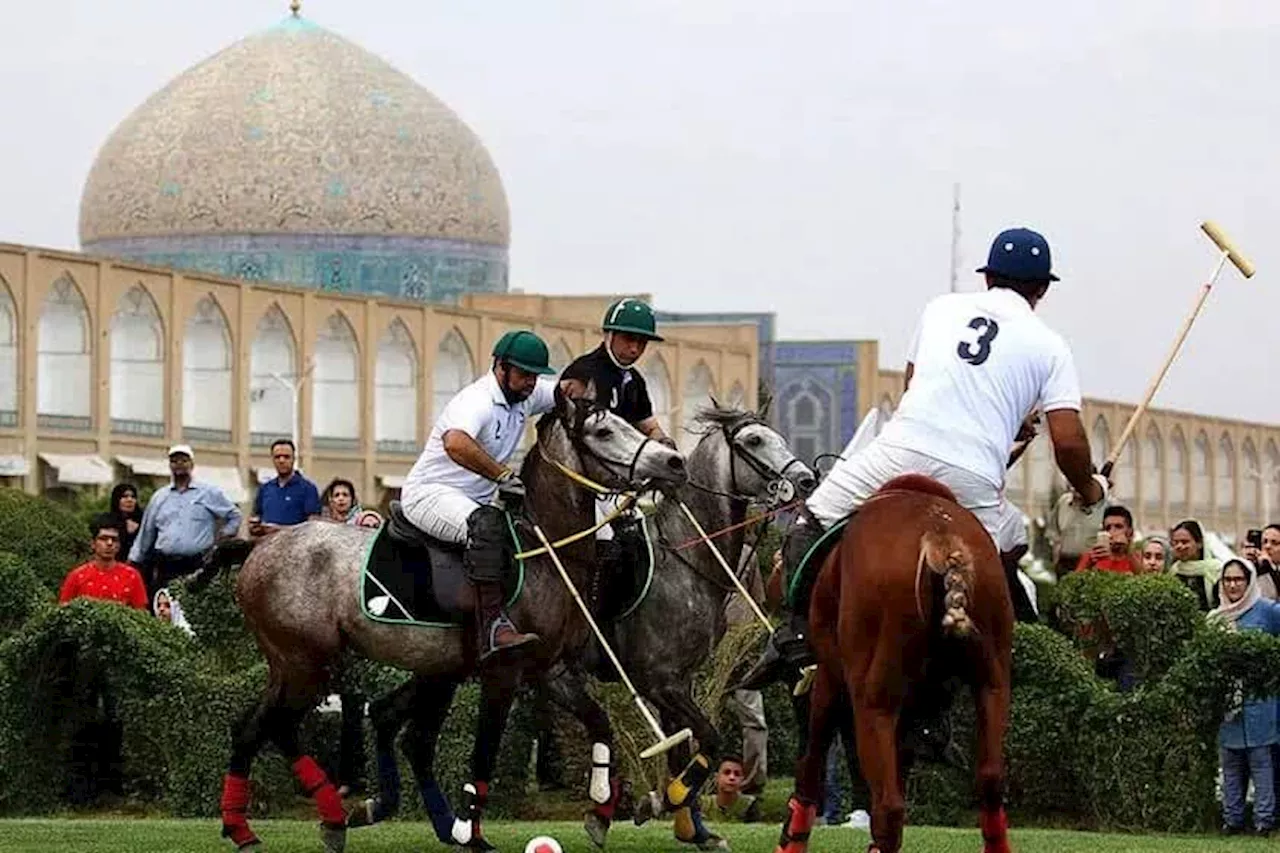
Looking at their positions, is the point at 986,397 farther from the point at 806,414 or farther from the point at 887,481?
the point at 806,414

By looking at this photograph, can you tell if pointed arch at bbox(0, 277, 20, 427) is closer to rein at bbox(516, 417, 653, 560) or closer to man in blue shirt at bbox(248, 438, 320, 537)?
man in blue shirt at bbox(248, 438, 320, 537)

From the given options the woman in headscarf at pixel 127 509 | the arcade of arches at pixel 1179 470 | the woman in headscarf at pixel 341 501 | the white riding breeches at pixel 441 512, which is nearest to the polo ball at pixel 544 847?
the white riding breeches at pixel 441 512

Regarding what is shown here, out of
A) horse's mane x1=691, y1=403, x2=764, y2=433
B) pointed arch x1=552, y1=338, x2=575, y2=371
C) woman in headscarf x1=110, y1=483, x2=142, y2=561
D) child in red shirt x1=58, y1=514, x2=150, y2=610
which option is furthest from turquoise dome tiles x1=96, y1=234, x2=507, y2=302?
horse's mane x1=691, y1=403, x2=764, y2=433

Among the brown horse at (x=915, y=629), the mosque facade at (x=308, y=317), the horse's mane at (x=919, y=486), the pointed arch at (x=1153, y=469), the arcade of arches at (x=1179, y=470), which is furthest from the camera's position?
the pointed arch at (x=1153, y=469)

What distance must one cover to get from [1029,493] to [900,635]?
8780cm

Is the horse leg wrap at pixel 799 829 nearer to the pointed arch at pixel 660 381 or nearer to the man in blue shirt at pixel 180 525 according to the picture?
the man in blue shirt at pixel 180 525

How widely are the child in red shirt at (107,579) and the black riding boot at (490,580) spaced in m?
6.13

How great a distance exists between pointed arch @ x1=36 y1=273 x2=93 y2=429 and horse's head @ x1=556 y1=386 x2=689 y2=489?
162 ft

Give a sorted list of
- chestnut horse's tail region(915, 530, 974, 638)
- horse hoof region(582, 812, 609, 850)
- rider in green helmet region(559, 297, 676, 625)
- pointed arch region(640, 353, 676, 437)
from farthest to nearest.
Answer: pointed arch region(640, 353, 676, 437) < rider in green helmet region(559, 297, 676, 625) < horse hoof region(582, 812, 609, 850) < chestnut horse's tail region(915, 530, 974, 638)

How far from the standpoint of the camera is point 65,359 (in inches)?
2406

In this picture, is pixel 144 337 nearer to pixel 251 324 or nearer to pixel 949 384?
pixel 251 324

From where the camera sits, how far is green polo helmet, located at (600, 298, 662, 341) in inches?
529

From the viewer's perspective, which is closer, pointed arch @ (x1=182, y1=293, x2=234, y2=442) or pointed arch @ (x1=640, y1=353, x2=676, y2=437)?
pointed arch @ (x1=182, y1=293, x2=234, y2=442)

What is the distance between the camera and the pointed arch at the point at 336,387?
69562mm
